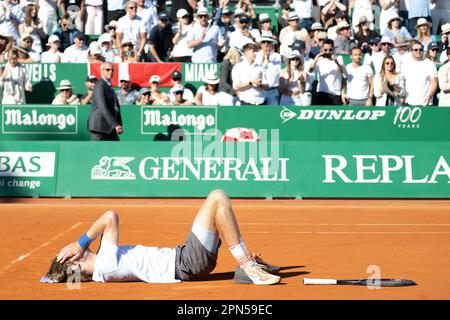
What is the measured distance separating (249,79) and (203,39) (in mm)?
1959

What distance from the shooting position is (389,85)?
20438mm

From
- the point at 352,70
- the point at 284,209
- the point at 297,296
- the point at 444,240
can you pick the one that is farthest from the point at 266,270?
the point at 352,70

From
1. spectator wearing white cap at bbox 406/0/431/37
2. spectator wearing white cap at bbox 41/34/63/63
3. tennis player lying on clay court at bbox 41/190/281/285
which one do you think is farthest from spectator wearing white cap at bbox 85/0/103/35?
tennis player lying on clay court at bbox 41/190/281/285

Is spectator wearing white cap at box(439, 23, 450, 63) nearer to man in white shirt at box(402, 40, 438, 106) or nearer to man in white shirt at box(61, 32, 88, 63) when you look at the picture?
man in white shirt at box(402, 40, 438, 106)

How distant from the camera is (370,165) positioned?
1839 centimetres

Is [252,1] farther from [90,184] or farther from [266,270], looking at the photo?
[266,270]

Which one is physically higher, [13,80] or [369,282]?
[13,80]

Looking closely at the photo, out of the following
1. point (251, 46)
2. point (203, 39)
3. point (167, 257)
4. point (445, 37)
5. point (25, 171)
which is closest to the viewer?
point (167, 257)

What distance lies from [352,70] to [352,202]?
357 cm

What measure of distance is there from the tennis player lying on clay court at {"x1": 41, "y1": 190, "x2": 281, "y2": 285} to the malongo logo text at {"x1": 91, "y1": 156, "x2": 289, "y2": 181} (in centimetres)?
897

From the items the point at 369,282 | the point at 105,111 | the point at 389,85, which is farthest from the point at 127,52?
the point at 369,282

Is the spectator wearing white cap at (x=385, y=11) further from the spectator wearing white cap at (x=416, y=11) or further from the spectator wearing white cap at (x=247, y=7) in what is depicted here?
the spectator wearing white cap at (x=247, y=7)

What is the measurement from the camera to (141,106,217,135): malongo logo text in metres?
20.3

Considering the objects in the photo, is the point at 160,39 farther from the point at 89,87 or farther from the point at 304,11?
the point at 304,11
